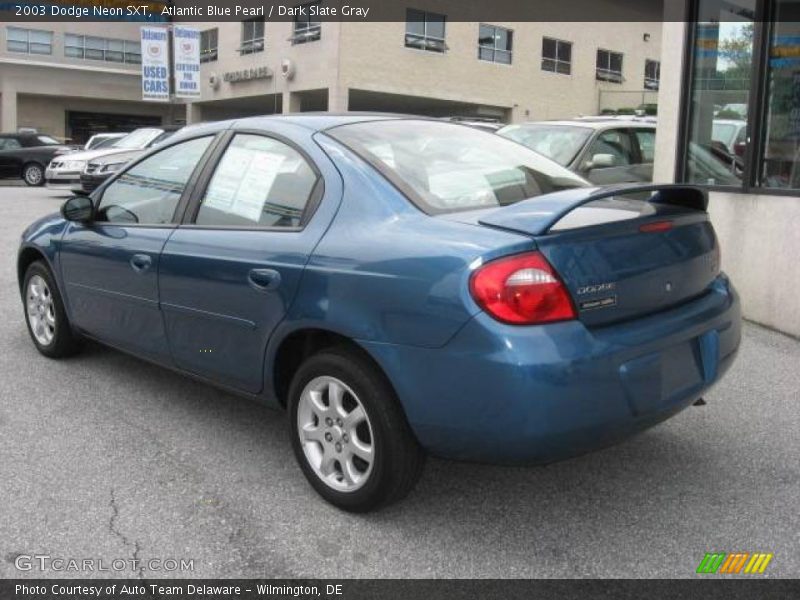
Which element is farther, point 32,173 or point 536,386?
point 32,173

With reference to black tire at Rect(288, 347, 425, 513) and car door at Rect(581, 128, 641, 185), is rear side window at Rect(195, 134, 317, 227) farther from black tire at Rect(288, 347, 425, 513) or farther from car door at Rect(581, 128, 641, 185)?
car door at Rect(581, 128, 641, 185)

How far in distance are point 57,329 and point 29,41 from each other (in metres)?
43.1

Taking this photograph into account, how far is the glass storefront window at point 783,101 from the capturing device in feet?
21.4

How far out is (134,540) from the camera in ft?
9.70

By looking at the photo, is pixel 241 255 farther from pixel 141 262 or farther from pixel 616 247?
pixel 616 247

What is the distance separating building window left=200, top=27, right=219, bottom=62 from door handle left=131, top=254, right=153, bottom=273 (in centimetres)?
3602

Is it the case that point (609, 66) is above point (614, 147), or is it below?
above

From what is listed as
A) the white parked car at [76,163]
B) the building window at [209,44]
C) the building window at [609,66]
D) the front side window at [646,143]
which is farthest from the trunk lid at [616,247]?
the building window at [209,44]

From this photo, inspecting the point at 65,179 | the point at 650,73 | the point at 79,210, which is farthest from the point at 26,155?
the point at 650,73

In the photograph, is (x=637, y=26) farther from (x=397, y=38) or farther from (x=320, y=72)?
(x=320, y=72)

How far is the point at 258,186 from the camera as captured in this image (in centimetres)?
364

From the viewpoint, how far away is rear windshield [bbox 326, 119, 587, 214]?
3.22 meters

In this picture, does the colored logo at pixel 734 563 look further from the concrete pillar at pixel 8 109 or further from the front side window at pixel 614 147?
the concrete pillar at pixel 8 109

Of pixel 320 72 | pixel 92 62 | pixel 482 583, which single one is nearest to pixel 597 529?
pixel 482 583
